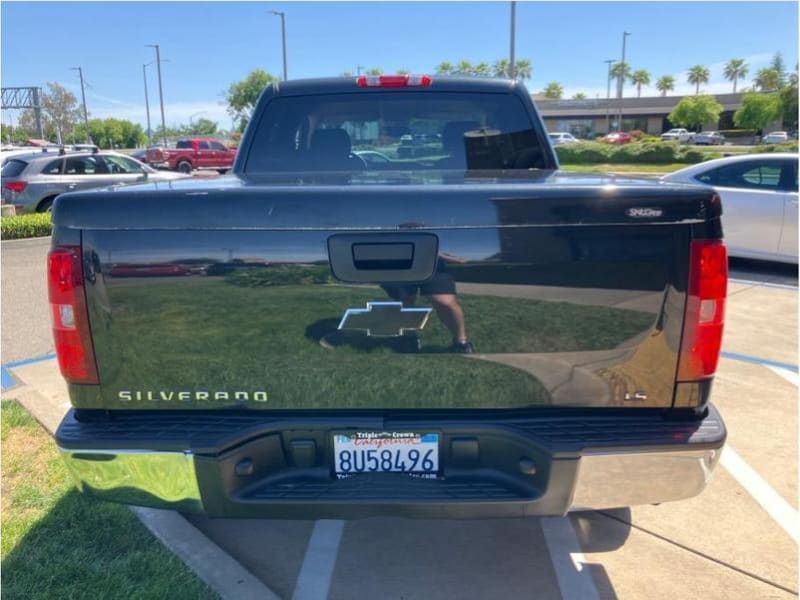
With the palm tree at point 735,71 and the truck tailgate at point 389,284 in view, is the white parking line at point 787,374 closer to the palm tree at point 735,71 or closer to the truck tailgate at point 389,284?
the truck tailgate at point 389,284

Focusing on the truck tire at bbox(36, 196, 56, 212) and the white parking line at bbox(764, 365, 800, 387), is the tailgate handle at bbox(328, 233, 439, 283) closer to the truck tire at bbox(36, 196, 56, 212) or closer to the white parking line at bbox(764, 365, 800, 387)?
the white parking line at bbox(764, 365, 800, 387)

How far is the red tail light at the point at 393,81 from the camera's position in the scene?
3.60 m

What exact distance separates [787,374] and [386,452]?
4236 millimetres

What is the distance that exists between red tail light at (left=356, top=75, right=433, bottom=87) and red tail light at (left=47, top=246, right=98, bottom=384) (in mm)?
2025

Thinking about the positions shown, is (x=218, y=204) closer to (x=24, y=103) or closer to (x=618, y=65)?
(x=24, y=103)

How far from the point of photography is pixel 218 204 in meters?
2.09

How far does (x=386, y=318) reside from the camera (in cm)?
212

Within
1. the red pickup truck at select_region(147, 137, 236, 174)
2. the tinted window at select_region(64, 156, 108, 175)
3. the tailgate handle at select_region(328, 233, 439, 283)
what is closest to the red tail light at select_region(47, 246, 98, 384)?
the tailgate handle at select_region(328, 233, 439, 283)

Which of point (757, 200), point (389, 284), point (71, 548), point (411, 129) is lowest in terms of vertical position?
point (71, 548)

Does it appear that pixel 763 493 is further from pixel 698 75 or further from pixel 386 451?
pixel 698 75

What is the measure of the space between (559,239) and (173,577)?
2.03m

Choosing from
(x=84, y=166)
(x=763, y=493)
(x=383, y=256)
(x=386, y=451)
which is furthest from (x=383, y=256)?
(x=84, y=166)

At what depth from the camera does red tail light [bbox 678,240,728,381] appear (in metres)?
2.11

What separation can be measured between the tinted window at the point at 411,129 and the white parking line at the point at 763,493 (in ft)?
6.70
